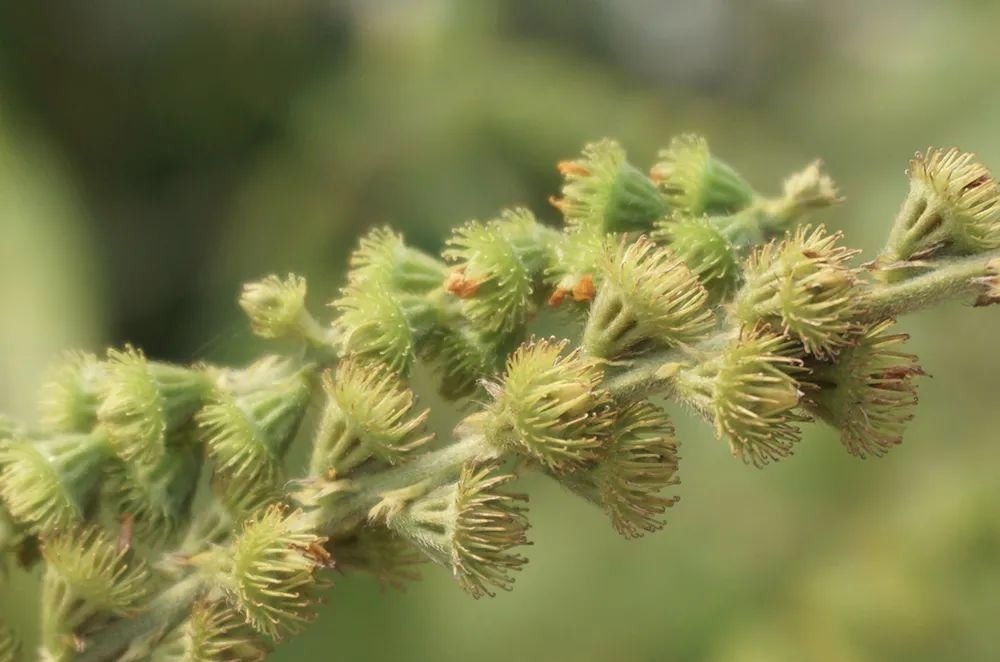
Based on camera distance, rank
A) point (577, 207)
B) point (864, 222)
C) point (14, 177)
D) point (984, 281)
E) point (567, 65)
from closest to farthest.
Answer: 1. point (984, 281)
2. point (577, 207)
3. point (864, 222)
4. point (14, 177)
5. point (567, 65)

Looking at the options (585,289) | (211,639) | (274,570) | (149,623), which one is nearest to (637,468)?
(585,289)

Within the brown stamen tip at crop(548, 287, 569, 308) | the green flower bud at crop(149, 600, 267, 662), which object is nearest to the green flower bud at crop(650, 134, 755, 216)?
the brown stamen tip at crop(548, 287, 569, 308)

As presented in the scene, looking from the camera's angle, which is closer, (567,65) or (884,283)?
(884,283)

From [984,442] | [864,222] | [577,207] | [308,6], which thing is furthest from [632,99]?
[577,207]

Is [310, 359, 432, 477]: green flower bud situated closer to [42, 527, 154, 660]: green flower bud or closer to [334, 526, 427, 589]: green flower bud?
[334, 526, 427, 589]: green flower bud

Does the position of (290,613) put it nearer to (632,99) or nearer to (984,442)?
(984,442)

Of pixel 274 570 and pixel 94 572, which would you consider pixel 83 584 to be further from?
pixel 274 570
